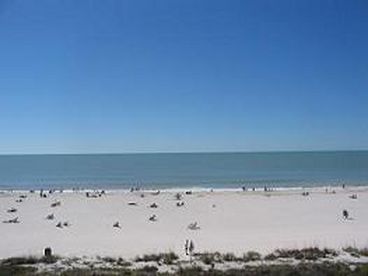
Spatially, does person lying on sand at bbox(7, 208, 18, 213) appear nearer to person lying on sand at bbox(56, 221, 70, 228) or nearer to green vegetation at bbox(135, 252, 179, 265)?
person lying on sand at bbox(56, 221, 70, 228)

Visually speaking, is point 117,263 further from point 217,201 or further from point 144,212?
point 217,201

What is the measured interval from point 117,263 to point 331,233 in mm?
12210

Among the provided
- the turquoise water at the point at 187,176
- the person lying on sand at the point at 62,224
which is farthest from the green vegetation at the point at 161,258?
the turquoise water at the point at 187,176

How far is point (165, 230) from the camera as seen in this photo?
2778 centimetres

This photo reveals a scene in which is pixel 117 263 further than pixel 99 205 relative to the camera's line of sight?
No

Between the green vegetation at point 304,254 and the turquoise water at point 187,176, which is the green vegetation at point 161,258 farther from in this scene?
the turquoise water at point 187,176

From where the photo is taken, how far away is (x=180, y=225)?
96.9 ft

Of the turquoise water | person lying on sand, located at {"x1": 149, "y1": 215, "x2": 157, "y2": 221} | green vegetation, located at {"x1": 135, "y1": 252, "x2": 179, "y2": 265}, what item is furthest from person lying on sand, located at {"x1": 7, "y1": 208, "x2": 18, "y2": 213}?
the turquoise water

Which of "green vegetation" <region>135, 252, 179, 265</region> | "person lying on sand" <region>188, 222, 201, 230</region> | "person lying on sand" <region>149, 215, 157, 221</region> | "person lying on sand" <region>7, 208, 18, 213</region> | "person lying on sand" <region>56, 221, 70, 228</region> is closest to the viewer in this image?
"green vegetation" <region>135, 252, 179, 265</region>

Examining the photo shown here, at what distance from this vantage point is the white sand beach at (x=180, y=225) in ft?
72.7

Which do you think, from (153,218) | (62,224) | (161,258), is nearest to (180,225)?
(153,218)

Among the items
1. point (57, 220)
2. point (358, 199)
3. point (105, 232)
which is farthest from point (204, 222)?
point (358, 199)

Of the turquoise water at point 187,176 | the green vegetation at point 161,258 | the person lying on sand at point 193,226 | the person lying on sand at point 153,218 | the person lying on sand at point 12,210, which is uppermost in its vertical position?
the turquoise water at point 187,176

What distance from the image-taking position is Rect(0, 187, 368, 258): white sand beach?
2217 centimetres
